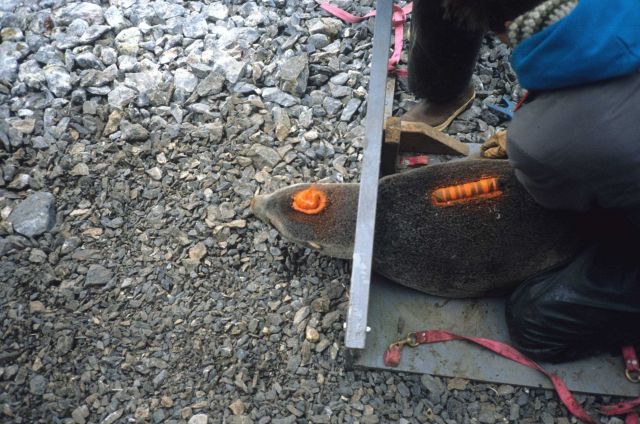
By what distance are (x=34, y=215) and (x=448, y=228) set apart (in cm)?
229

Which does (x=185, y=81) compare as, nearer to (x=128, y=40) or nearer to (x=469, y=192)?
(x=128, y=40)

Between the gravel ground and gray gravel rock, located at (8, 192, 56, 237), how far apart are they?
11 mm

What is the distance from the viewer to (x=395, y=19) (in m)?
4.50

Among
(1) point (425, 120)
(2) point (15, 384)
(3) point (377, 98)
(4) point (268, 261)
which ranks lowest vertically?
(2) point (15, 384)

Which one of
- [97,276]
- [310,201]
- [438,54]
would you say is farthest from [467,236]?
[97,276]

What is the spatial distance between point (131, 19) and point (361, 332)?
10.5ft

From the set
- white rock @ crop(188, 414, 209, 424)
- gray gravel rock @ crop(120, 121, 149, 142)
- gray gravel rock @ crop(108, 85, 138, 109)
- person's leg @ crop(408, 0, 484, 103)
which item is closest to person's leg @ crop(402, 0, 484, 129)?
person's leg @ crop(408, 0, 484, 103)

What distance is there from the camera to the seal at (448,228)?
303cm

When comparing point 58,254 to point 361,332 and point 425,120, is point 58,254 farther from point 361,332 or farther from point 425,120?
point 425,120

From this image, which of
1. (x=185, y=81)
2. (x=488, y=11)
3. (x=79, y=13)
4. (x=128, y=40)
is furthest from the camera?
(x=79, y=13)

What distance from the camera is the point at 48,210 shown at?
360 centimetres

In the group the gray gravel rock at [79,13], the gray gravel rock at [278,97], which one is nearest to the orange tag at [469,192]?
the gray gravel rock at [278,97]

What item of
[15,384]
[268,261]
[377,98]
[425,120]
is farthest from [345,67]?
[15,384]

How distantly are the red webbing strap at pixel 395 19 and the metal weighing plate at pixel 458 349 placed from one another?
1.67 meters
